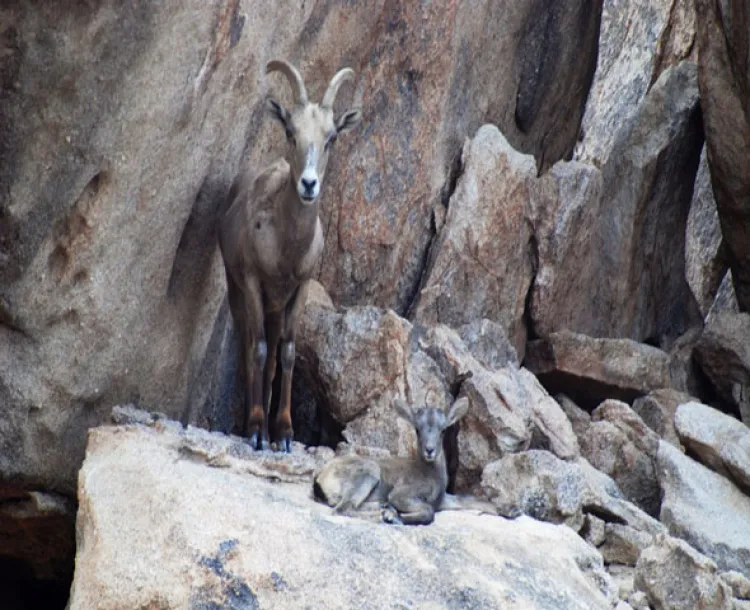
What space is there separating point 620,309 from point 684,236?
1409mm

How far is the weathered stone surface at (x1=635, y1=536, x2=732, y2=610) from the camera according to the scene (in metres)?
9.21

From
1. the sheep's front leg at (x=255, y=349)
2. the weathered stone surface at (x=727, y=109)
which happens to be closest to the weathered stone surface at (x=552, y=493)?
the sheep's front leg at (x=255, y=349)

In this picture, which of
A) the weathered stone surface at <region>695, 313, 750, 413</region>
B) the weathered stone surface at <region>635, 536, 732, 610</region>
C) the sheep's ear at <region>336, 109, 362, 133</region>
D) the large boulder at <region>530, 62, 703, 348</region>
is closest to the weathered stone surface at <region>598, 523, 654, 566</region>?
the weathered stone surface at <region>635, 536, 732, 610</region>

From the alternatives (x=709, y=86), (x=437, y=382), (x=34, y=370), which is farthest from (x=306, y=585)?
(x=709, y=86)

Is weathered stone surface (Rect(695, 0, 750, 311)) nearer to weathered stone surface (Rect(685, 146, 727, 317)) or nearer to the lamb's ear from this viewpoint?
weathered stone surface (Rect(685, 146, 727, 317))

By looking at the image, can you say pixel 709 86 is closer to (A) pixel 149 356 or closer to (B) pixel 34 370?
(A) pixel 149 356

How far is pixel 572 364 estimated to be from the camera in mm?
14672

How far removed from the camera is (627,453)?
12.2m

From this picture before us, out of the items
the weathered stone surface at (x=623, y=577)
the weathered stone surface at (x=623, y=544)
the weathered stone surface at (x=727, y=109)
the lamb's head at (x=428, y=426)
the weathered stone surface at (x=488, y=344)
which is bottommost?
the weathered stone surface at (x=623, y=577)

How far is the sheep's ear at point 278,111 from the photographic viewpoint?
1056cm

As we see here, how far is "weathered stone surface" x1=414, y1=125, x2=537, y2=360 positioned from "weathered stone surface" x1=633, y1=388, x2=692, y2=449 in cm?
152

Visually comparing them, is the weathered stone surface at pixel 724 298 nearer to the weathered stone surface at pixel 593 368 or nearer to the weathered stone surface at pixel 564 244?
the weathered stone surface at pixel 564 244

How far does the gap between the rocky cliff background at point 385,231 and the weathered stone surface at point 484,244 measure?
0.09 ft

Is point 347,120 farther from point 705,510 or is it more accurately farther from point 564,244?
point 564,244
